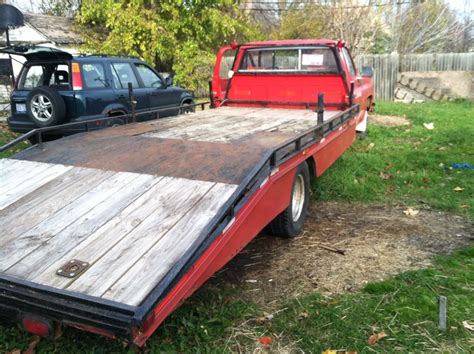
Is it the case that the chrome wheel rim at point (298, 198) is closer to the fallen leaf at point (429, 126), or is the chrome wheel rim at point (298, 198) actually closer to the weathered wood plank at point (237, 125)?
the weathered wood plank at point (237, 125)

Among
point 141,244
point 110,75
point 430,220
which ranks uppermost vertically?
point 110,75

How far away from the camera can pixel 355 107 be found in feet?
21.6

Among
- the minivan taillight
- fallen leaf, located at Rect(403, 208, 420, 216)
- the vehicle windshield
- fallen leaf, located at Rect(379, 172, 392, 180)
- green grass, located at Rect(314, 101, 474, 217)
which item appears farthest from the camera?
the vehicle windshield

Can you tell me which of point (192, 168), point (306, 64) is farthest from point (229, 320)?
point (306, 64)

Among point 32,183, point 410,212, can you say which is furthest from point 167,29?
point 32,183

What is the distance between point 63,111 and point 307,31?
62.9 ft

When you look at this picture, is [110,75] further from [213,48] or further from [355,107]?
[213,48]

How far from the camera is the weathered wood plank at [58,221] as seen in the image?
2789 mm

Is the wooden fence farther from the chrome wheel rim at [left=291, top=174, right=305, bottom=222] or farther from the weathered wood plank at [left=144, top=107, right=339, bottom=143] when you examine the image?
the chrome wheel rim at [left=291, top=174, right=305, bottom=222]

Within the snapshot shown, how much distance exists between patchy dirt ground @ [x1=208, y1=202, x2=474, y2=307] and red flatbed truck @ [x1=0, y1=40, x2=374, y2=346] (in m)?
0.30

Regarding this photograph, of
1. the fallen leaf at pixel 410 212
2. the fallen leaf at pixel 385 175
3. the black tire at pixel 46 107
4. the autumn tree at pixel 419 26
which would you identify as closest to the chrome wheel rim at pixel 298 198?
the fallen leaf at pixel 410 212

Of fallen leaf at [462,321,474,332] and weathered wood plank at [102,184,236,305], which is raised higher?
weathered wood plank at [102,184,236,305]

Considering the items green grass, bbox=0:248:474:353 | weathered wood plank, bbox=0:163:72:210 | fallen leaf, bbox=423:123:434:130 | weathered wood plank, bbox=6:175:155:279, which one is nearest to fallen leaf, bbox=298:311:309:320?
green grass, bbox=0:248:474:353

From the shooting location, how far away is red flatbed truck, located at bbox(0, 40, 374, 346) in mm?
2412
